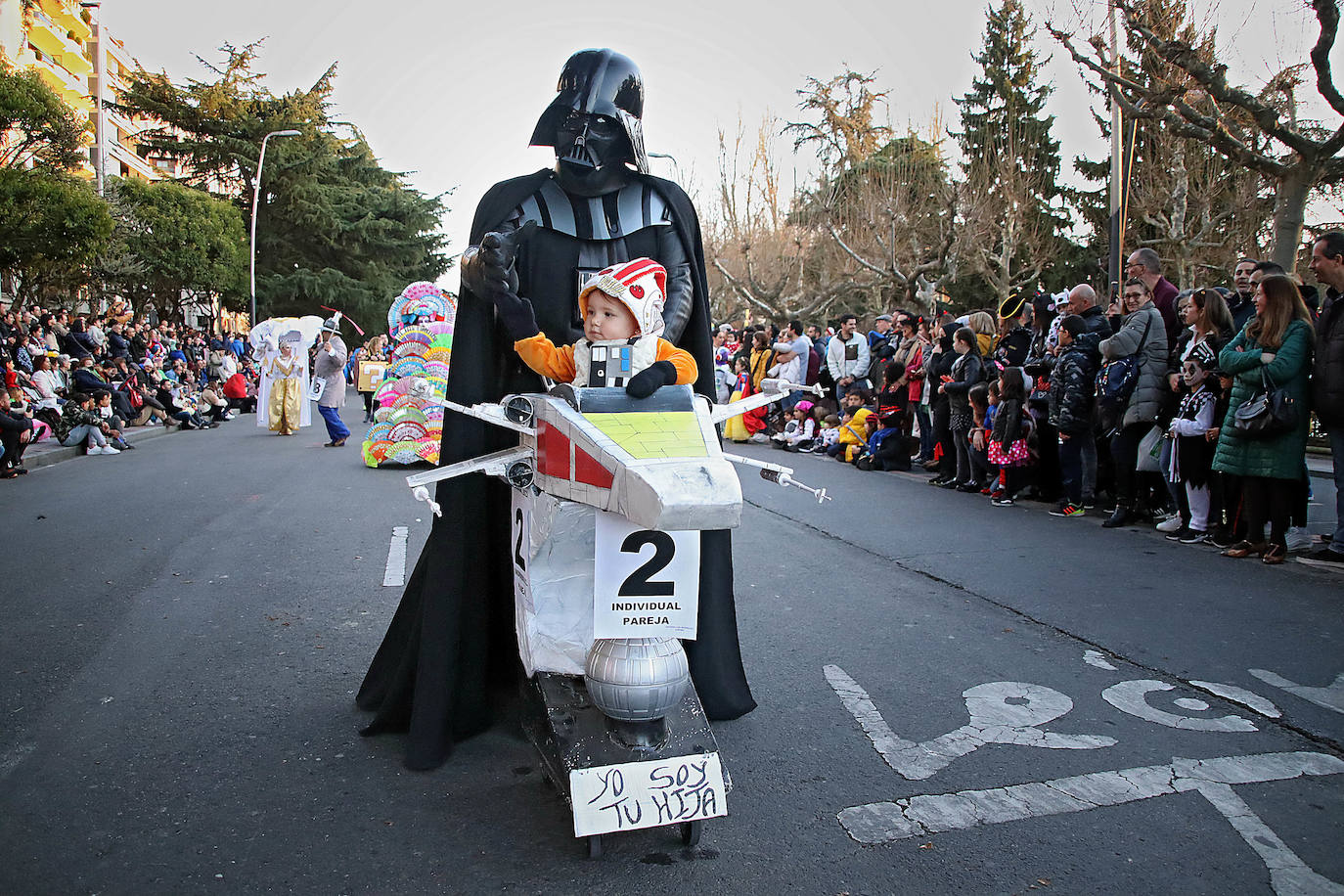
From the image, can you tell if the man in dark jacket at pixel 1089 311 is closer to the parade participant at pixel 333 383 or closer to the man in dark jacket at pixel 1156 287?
the man in dark jacket at pixel 1156 287

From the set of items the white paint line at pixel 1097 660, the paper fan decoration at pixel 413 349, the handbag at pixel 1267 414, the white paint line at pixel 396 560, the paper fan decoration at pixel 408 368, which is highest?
the paper fan decoration at pixel 413 349

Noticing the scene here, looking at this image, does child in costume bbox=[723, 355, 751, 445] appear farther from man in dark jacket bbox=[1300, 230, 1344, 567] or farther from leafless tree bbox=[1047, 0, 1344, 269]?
man in dark jacket bbox=[1300, 230, 1344, 567]

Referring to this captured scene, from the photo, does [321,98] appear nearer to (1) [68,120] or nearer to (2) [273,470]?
(1) [68,120]

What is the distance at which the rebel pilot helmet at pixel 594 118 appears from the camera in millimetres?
3094

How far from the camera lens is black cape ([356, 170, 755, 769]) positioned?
322cm

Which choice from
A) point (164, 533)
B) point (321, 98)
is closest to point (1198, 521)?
point (164, 533)

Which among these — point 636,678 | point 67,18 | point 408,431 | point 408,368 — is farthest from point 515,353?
point 67,18

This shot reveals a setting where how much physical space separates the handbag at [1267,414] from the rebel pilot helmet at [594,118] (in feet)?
17.1

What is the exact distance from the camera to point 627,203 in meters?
3.29

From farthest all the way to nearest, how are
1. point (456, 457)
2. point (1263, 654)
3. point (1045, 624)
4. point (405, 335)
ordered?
point (405, 335), point (1045, 624), point (1263, 654), point (456, 457)

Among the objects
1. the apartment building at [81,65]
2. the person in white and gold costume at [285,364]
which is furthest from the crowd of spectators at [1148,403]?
the apartment building at [81,65]

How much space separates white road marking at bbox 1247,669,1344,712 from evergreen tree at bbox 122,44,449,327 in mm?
44482

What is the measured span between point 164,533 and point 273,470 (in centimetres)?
419

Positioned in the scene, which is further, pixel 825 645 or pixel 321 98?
pixel 321 98
